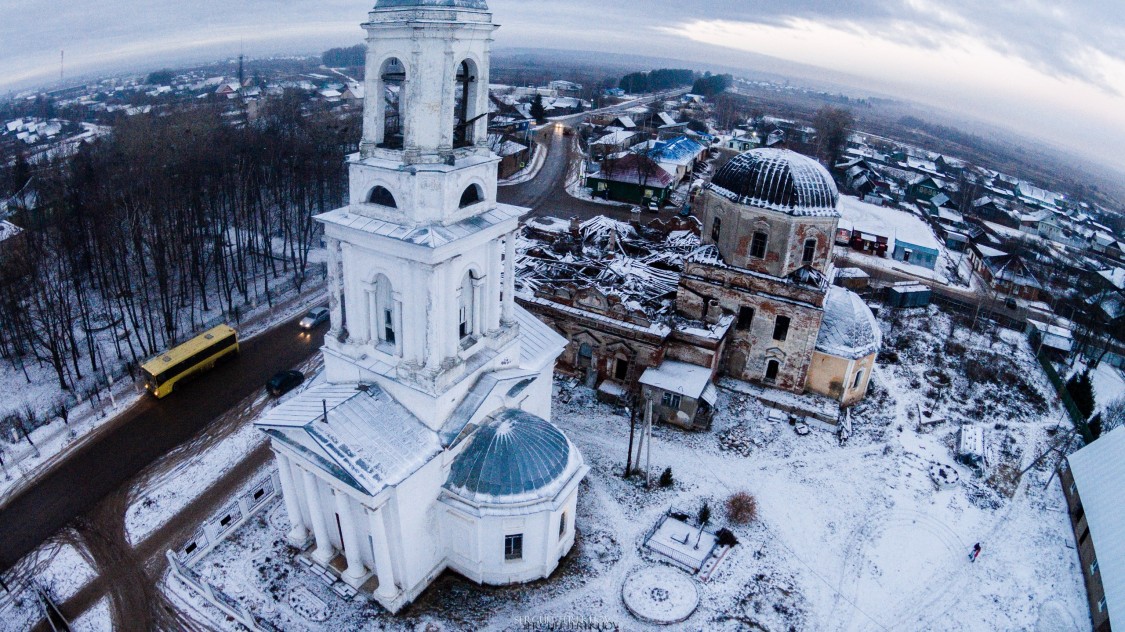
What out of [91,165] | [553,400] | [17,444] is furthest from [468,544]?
[91,165]

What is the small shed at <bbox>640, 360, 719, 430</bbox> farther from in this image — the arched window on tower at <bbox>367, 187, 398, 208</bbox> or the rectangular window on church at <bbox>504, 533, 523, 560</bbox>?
the arched window on tower at <bbox>367, 187, 398, 208</bbox>

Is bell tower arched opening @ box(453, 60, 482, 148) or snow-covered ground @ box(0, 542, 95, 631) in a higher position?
bell tower arched opening @ box(453, 60, 482, 148)

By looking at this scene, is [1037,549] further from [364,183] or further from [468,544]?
[364,183]

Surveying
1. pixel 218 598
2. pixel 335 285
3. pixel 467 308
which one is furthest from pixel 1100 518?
pixel 218 598

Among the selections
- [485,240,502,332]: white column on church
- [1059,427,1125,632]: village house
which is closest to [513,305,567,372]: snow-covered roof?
[485,240,502,332]: white column on church

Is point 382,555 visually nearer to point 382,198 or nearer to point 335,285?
point 335,285
